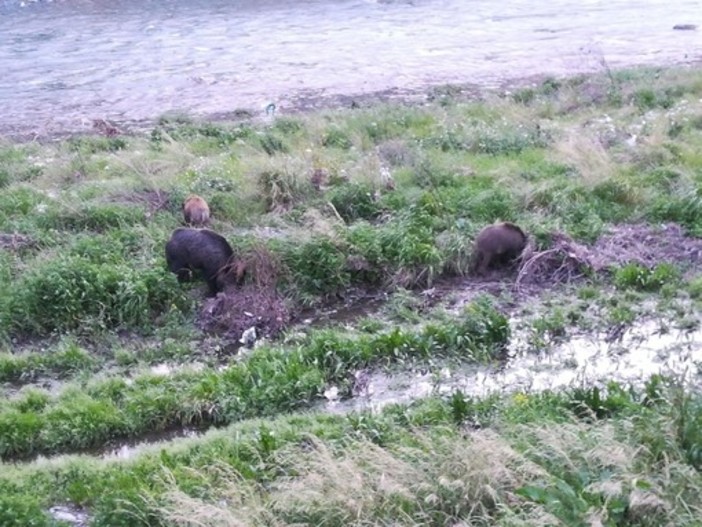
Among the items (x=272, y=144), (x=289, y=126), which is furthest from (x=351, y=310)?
(x=289, y=126)

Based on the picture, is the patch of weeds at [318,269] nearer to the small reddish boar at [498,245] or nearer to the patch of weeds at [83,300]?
the patch of weeds at [83,300]

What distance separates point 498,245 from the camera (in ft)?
31.1

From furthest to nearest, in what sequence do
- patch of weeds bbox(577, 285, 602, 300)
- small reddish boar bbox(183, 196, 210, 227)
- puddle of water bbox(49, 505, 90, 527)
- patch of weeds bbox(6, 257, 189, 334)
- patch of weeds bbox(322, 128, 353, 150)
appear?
patch of weeds bbox(322, 128, 353, 150)
small reddish boar bbox(183, 196, 210, 227)
patch of weeds bbox(6, 257, 189, 334)
patch of weeds bbox(577, 285, 602, 300)
puddle of water bbox(49, 505, 90, 527)

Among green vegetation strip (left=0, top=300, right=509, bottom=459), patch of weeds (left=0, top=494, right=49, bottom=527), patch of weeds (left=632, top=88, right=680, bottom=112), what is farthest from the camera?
patch of weeds (left=632, top=88, right=680, bottom=112)

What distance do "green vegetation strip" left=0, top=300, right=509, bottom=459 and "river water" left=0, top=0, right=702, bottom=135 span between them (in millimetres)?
10625

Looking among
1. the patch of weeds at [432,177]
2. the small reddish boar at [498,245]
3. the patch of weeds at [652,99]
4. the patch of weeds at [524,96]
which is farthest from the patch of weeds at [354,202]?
the patch of weeds at [524,96]

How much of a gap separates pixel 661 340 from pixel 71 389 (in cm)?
509

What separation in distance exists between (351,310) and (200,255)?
5.41 ft

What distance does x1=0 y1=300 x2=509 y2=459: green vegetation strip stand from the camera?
6.99 metres

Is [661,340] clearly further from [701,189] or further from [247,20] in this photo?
[247,20]

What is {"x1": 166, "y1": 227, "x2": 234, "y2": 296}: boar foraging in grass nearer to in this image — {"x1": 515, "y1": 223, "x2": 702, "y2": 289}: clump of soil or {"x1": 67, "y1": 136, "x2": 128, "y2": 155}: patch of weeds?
{"x1": 515, "y1": 223, "x2": 702, "y2": 289}: clump of soil

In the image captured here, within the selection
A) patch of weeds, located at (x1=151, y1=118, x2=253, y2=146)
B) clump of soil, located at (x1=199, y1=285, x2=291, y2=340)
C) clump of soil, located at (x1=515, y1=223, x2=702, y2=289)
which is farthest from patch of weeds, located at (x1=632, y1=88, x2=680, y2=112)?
clump of soil, located at (x1=199, y1=285, x2=291, y2=340)

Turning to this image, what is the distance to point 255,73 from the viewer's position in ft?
71.3

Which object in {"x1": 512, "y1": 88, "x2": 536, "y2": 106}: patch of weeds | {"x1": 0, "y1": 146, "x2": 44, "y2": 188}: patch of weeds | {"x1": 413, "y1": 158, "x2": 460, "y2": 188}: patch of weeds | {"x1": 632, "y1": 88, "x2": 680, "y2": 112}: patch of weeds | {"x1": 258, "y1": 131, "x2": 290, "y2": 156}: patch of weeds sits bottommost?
{"x1": 512, "y1": 88, "x2": 536, "y2": 106}: patch of weeds
